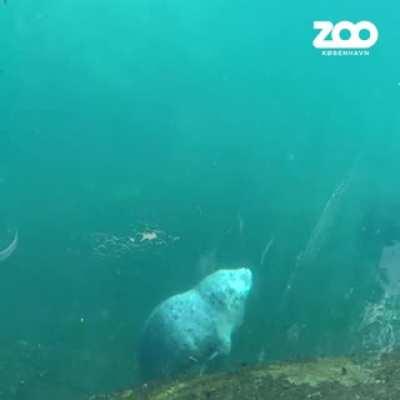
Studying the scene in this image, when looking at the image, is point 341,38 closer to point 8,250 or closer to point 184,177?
point 184,177

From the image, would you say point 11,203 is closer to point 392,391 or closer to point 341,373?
point 341,373

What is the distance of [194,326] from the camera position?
570 cm

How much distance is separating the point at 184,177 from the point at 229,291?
Result: 188 centimetres

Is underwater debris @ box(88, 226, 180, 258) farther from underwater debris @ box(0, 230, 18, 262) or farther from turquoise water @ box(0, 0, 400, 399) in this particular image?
underwater debris @ box(0, 230, 18, 262)

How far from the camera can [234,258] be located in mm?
6480

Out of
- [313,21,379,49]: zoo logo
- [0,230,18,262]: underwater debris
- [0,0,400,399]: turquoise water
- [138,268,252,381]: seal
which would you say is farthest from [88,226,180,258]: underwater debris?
[313,21,379,49]: zoo logo

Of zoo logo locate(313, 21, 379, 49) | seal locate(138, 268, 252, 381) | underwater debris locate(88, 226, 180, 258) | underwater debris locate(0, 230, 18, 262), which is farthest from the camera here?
zoo logo locate(313, 21, 379, 49)

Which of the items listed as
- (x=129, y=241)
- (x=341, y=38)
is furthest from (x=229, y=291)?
(x=341, y=38)

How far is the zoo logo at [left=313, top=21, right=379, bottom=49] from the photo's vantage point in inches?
281

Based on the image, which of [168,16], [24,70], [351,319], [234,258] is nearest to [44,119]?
[24,70]

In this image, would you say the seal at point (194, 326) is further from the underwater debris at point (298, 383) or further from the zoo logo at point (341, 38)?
the zoo logo at point (341, 38)

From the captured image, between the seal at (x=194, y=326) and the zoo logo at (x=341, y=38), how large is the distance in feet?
11.2

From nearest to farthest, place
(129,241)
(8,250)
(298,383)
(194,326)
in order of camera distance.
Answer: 1. (298,383)
2. (194,326)
3. (129,241)
4. (8,250)

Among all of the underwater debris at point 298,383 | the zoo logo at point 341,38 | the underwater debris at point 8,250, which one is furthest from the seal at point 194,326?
the zoo logo at point 341,38
